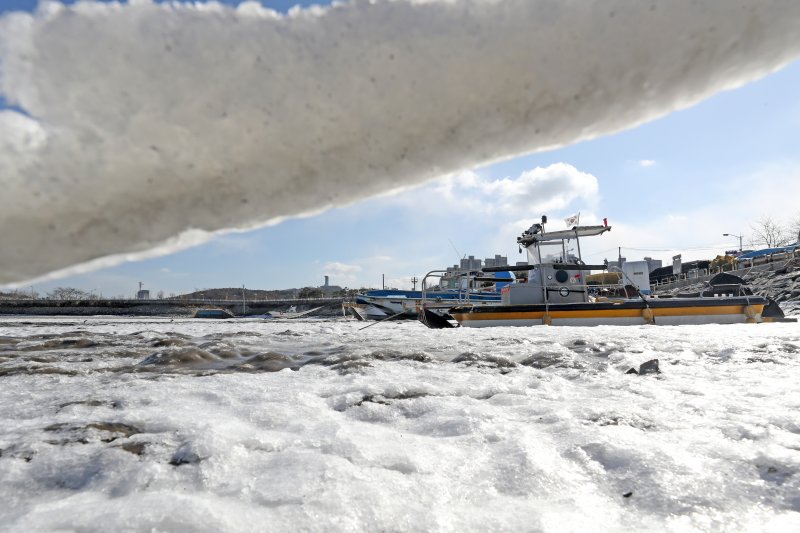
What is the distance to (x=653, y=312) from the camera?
963 cm

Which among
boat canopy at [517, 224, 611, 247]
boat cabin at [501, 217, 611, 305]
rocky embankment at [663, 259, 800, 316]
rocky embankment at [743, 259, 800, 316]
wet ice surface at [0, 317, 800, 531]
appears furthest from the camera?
rocky embankment at [743, 259, 800, 316]

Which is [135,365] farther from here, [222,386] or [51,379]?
[222,386]

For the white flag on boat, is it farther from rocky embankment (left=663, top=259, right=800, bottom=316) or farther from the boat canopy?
rocky embankment (left=663, top=259, right=800, bottom=316)

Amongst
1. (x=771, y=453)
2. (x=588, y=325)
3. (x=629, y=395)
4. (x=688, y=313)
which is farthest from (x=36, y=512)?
A: (x=688, y=313)

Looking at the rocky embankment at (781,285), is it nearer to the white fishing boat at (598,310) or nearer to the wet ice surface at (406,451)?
the white fishing boat at (598,310)

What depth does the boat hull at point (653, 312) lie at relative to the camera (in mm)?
9594

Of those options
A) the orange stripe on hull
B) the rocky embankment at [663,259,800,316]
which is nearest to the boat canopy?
the orange stripe on hull

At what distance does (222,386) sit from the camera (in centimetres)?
308

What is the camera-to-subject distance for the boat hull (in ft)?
31.5

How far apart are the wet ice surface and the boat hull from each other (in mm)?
6341

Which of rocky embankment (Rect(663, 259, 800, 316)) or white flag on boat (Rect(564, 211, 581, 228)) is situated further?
rocky embankment (Rect(663, 259, 800, 316))

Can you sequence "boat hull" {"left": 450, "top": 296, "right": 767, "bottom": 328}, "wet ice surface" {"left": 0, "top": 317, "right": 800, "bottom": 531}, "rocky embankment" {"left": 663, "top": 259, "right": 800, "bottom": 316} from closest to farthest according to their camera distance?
1. "wet ice surface" {"left": 0, "top": 317, "right": 800, "bottom": 531}
2. "boat hull" {"left": 450, "top": 296, "right": 767, "bottom": 328}
3. "rocky embankment" {"left": 663, "top": 259, "right": 800, "bottom": 316}

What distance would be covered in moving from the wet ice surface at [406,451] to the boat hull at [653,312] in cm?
634

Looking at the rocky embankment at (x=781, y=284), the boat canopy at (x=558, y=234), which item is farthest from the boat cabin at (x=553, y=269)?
the rocky embankment at (x=781, y=284)
